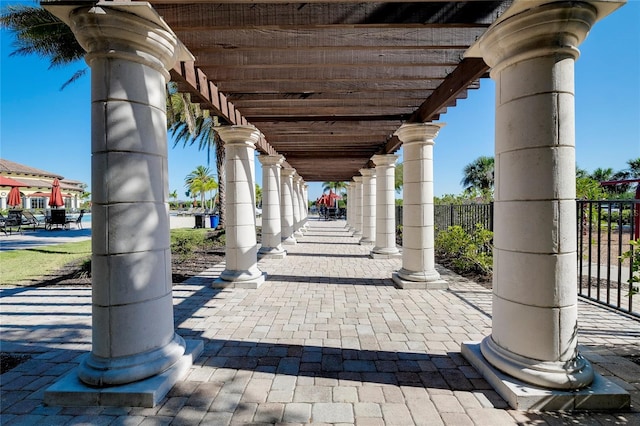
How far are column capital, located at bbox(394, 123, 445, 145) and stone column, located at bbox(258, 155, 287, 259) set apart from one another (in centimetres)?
487

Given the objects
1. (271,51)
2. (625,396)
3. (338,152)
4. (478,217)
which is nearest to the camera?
(625,396)

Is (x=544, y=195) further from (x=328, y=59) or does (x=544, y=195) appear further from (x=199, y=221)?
(x=199, y=221)

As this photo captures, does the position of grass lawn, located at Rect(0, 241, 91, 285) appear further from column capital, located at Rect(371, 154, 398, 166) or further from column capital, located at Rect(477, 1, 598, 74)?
column capital, located at Rect(477, 1, 598, 74)

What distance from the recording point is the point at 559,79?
9.06 ft

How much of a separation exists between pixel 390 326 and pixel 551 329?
2.12 metres

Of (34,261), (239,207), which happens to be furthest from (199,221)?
(239,207)

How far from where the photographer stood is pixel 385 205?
9938 mm

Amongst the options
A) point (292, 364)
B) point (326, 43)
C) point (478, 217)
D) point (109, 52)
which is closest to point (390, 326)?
point (292, 364)

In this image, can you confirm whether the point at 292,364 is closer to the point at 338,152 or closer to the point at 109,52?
the point at 109,52

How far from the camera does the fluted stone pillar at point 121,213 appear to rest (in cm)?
275

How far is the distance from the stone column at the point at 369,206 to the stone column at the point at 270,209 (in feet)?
14.1

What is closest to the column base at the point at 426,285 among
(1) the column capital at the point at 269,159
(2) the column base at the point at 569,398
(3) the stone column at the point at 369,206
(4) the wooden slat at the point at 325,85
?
(4) the wooden slat at the point at 325,85

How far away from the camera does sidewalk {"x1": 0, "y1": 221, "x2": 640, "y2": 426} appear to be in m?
2.63

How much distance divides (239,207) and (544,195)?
17.9ft
